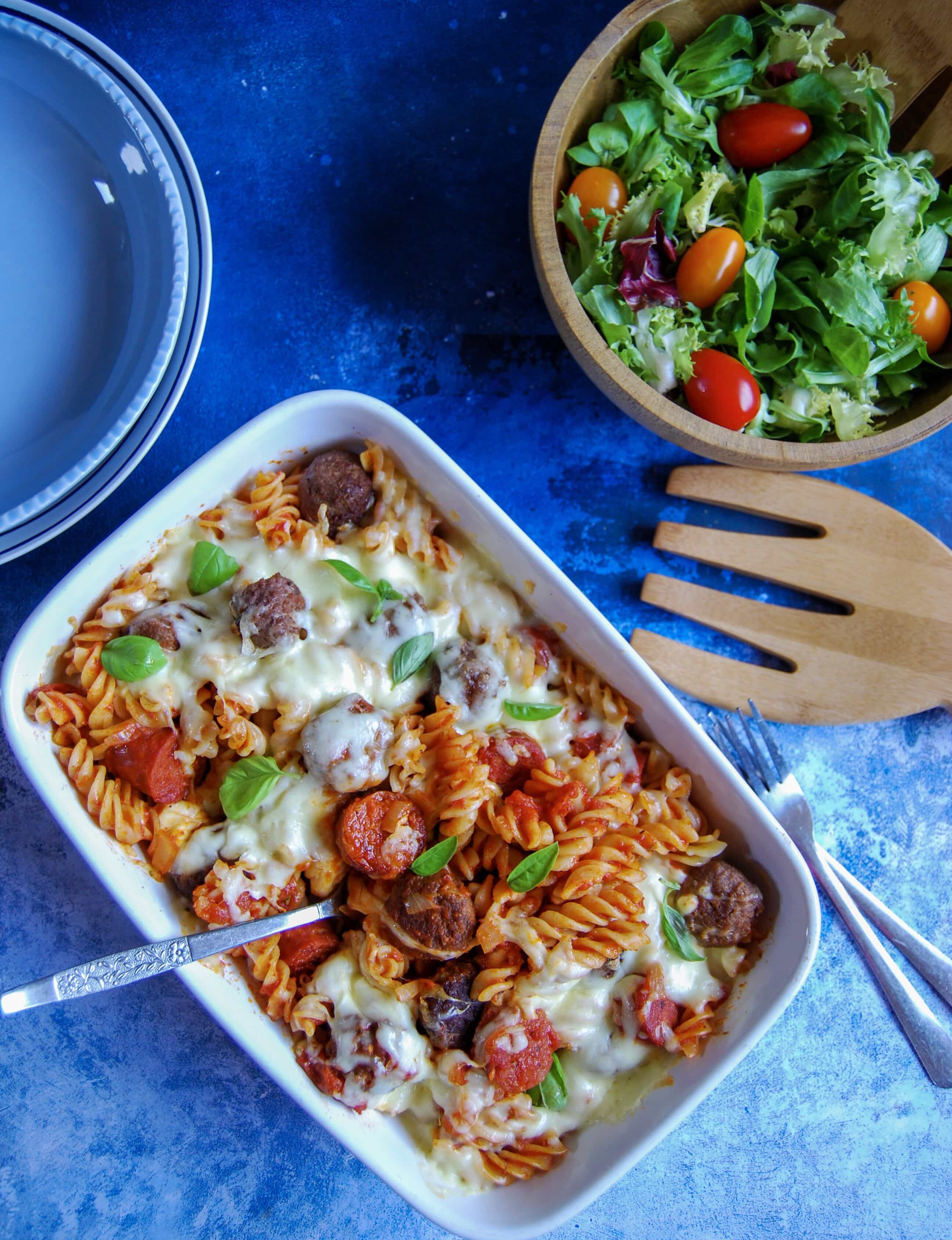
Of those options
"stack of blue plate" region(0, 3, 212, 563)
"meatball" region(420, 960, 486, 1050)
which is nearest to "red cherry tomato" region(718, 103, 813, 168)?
"stack of blue plate" region(0, 3, 212, 563)

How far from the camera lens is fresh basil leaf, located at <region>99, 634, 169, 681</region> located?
248 cm

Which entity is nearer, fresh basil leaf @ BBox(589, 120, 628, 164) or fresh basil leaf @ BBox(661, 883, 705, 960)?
fresh basil leaf @ BBox(661, 883, 705, 960)

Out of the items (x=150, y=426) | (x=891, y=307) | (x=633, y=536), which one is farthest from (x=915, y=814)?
(x=150, y=426)

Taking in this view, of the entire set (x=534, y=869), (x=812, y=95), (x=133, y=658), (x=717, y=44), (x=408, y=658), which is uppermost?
(x=717, y=44)

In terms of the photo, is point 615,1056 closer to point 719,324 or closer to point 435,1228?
point 435,1228

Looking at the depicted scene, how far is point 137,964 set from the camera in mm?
2471

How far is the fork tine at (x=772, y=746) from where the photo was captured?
308cm

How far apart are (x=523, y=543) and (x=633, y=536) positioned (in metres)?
0.71

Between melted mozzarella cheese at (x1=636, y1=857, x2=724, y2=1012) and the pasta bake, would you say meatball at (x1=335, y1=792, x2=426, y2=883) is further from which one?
melted mozzarella cheese at (x1=636, y1=857, x2=724, y2=1012)

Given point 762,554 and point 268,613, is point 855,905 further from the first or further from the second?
point 268,613

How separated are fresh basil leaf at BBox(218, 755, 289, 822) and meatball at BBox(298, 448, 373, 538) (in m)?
0.72

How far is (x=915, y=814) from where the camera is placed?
3.33 metres

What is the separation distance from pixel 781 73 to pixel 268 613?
8.02ft

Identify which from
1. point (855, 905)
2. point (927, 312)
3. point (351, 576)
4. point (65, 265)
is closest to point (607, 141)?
point (927, 312)
